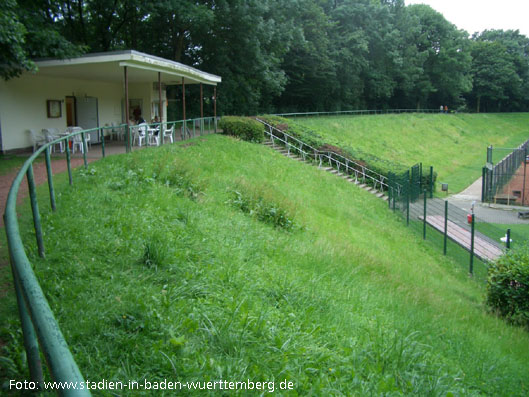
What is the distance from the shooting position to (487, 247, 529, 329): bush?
28.8ft

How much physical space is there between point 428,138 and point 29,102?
40136 millimetres

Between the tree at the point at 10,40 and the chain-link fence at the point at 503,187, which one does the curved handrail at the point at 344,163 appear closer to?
the chain-link fence at the point at 503,187

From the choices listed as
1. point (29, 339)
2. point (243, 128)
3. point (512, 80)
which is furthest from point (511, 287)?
point (512, 80)

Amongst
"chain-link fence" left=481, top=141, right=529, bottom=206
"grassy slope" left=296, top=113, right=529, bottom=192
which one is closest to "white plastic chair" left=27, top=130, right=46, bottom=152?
"grassy slope" left=296, top=113, right=529, bottom=192

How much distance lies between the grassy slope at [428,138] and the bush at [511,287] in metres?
22.4

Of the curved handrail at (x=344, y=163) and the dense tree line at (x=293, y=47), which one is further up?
the dense tree line at (x=293, y=47)

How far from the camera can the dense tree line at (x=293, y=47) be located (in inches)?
997

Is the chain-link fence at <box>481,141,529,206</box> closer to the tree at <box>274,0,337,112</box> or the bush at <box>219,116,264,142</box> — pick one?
the bush at <box>219,116,264,142</box>

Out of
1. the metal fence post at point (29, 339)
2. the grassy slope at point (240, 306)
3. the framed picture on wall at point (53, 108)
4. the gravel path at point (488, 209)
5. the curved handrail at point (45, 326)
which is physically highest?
the framed picture on wall at point (53, 108)

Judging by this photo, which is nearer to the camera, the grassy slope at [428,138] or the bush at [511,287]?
the bush at [511,287]

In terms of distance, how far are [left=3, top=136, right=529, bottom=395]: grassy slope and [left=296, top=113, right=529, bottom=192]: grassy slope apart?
24.6 metres

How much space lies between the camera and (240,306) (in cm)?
480

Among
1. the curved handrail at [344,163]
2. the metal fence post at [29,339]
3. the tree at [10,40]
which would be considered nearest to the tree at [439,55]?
the curved handrail at [344,163]

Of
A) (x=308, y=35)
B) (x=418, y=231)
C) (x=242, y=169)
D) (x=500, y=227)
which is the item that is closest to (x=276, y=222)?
(x=242, y=169)
